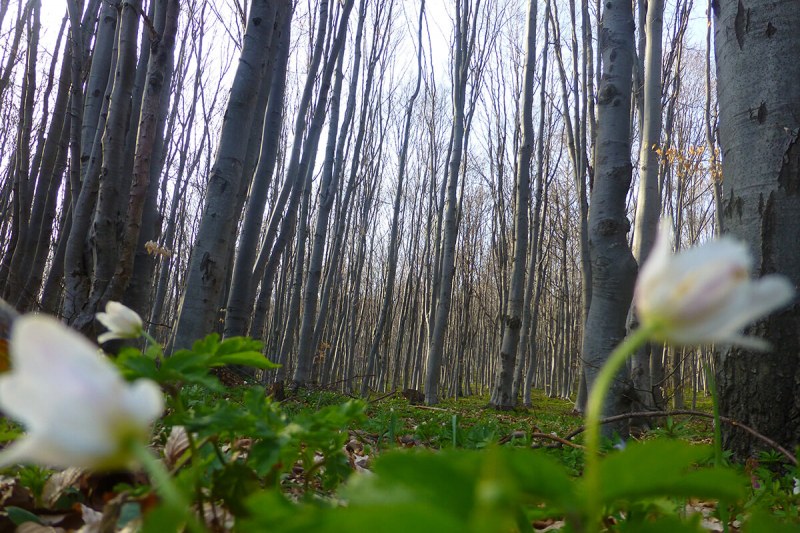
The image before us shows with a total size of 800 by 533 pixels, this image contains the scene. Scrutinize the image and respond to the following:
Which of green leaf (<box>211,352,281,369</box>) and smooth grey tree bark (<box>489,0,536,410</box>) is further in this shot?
smooth grey tree bark (<box>489,0,536,410</box>)

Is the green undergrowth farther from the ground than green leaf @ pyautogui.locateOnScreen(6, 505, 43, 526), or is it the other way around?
the green undergrowth

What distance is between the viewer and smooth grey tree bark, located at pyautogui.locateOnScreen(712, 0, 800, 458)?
1790 mm

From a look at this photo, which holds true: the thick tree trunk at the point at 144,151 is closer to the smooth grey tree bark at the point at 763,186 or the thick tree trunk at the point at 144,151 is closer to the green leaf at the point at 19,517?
the green leaf at the point at 19,517

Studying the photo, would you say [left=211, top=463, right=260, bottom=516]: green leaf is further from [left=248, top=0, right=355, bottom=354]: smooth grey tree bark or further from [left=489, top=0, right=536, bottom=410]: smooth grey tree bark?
[left=489, top=0, right=536, bottom=410]: smooth grey tree bark

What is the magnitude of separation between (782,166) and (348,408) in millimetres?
1904

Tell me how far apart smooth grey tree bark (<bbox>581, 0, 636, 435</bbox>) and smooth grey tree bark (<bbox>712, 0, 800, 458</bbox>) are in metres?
0.78

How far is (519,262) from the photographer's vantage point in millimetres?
7477

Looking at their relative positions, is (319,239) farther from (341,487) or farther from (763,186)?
(341,487)

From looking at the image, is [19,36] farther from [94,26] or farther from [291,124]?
[291,124]

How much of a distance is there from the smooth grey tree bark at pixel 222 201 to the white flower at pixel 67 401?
2685 mm

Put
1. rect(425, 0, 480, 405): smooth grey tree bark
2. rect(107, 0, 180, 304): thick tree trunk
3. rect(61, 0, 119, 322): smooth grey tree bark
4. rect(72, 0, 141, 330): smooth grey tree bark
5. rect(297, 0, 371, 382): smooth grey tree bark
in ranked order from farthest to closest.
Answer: rect(425, 0, 480, 405): smooth grey tree bark < rect(297, 0, 371, 382): smooth grey tree bark < rect(61, 0, 119, 322): smooth grey tree bark < rect(72, 0, 141, 330): smooth grey tree bark < rect(107, 0, 180, 304): thick tree trunk

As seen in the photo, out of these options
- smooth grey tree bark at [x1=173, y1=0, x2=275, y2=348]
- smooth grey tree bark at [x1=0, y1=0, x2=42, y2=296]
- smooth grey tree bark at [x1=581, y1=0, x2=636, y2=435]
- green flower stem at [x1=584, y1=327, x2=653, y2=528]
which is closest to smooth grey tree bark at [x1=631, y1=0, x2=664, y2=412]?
smooth grey tree bark at [x1=581, y1=0, x2=636, y2=435]

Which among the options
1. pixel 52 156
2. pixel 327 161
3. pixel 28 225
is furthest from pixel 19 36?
pixel 327 161

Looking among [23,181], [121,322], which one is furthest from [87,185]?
[121,322]
